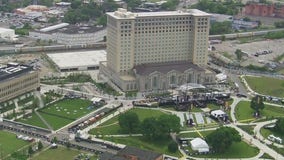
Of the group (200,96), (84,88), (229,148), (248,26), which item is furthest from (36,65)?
(248,26)

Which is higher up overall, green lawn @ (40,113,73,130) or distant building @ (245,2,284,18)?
distant building @ (245,2,284,18)

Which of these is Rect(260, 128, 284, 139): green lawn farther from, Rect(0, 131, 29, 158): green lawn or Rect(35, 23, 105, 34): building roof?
Rect(35, 23, 105, 34): building roof

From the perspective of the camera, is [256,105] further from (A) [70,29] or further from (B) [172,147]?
(A) [70,29]

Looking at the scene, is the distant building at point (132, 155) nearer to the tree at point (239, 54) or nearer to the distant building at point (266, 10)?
the tree at point (239, 54)

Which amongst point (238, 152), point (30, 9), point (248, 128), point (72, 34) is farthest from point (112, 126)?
point (30, 9)

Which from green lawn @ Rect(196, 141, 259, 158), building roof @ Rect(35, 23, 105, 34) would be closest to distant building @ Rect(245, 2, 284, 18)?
building roof @ Rect(35, 23, 105, 34)

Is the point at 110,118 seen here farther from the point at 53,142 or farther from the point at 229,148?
the point at 229,148

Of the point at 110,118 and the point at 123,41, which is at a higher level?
the point at 123,41
